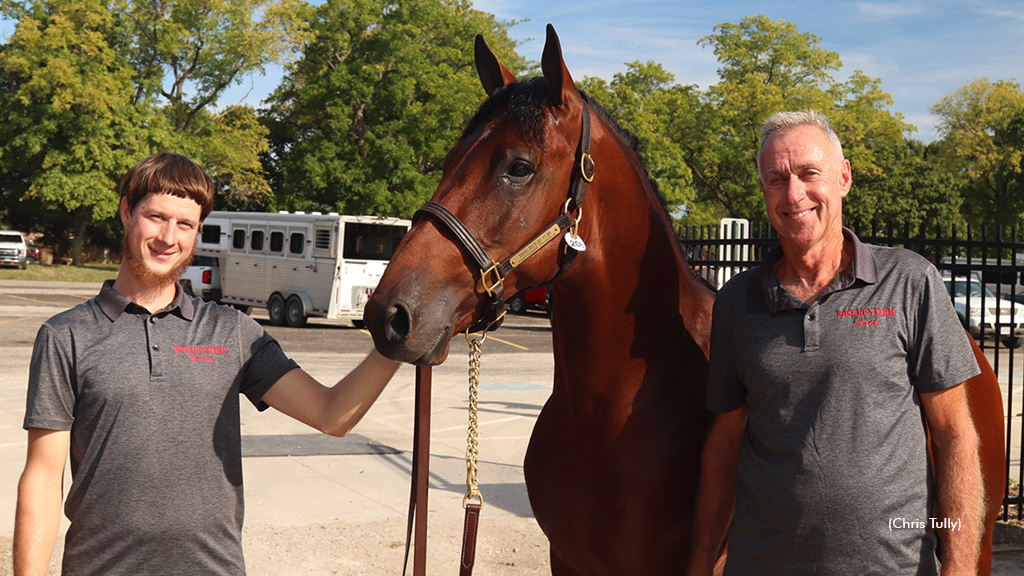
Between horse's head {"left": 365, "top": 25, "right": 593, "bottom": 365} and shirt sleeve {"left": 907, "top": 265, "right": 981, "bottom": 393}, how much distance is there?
34.9 inches

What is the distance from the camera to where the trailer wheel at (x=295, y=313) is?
1905 cm

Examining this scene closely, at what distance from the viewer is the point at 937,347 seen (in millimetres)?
1919

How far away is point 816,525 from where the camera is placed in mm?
1942

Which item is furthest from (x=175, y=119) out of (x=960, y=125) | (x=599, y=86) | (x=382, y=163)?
(x=960, y=125)

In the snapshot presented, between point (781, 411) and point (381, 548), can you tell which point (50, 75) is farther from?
point (781, 411)

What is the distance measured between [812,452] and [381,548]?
3711mm

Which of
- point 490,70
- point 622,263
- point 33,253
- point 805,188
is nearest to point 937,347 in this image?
point 805,188

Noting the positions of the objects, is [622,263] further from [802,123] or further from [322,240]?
[322,240]

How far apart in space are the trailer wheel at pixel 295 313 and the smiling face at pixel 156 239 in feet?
56.5

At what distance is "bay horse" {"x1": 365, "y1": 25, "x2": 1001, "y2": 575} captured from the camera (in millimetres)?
2012

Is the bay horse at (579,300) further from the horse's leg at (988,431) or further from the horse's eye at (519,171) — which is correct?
the horse's leg at (988,431)

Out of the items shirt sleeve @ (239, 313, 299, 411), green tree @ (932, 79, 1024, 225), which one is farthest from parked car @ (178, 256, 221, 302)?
green tree @ (932, 79, 1024, 225)

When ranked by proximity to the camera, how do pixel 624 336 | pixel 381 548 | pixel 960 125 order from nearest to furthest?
pixel 624 336, pixel 381 548, pixel 960 125

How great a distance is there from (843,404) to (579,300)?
775 millimetres
